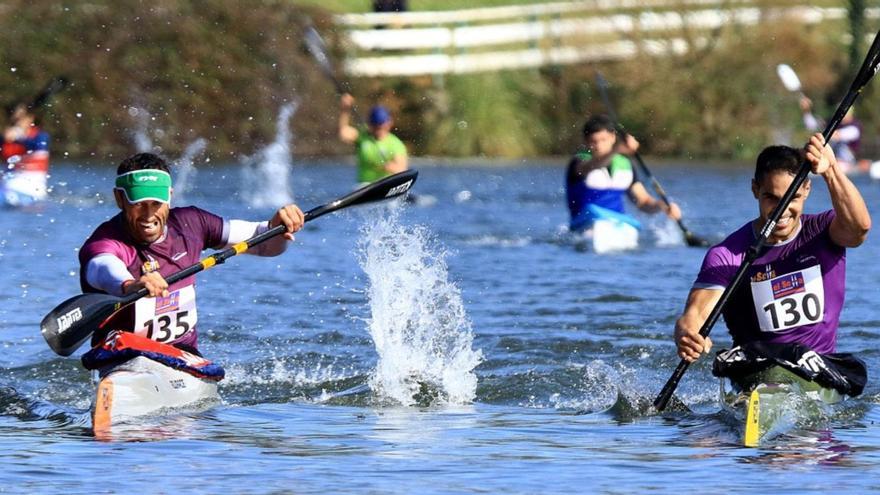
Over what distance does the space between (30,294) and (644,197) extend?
5.66 m

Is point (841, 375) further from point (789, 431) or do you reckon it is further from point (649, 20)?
point (649, 20)

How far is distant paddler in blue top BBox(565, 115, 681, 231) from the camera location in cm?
1569

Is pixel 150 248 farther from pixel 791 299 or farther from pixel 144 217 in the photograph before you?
pixel 791 299

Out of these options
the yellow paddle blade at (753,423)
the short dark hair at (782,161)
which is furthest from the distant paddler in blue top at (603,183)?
the yellow paddle blade at (753,423)

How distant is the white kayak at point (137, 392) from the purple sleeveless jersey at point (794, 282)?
2589mm

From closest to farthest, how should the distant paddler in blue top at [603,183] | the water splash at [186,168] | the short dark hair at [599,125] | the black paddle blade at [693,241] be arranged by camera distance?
1. the short dark hair at [599,125]
2. the distant paddler in blue top at [603,183]
3. the black paddle blade at [693,241]
4. the water splash at [186,168]

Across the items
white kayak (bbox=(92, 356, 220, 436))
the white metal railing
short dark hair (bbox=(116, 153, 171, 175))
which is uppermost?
the white metal railing

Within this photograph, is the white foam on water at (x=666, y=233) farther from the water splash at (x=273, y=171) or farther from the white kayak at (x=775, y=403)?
the white kayak at (x=775, y=403)

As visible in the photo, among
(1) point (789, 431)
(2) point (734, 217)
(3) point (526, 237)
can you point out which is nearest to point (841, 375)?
(1) point (789, 431)

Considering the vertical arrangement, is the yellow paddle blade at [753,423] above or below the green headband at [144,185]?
below

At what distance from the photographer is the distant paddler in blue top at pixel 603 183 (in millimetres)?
15688

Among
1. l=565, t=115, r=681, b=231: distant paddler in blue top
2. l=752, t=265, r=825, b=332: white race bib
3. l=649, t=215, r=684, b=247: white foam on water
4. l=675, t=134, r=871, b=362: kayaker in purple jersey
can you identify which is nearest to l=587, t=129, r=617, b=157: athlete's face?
l=565, t=115, r=681, b=231: distant paddler in blue top

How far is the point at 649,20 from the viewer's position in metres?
32.2

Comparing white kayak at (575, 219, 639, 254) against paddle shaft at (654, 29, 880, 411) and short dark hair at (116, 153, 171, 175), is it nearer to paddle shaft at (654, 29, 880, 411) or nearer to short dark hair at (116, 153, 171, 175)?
paddle shaft at (654, 29, 880, 411)
